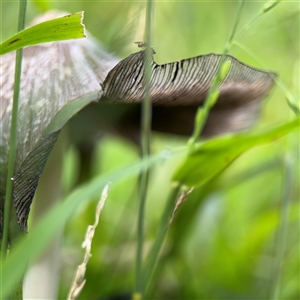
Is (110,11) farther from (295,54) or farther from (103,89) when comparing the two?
(103,89)

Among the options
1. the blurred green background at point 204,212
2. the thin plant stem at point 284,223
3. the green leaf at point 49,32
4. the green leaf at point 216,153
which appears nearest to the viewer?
the green leaf at point 49,32

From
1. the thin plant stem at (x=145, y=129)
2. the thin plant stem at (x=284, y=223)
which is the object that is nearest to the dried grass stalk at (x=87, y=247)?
the thin plant stem at (x=145, y=129)

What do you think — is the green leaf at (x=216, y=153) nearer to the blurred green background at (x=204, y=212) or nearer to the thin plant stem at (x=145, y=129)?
the thin plant stem at (x=145, y=129)

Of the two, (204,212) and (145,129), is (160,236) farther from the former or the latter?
(204,212)

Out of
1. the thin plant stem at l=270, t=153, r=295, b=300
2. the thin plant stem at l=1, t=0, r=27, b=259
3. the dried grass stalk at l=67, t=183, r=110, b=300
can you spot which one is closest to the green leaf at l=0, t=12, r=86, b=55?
the thin plant stem at l=1, t=0, r=27, b=259

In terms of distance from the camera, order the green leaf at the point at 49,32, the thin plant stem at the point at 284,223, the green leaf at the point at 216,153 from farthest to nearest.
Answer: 1. the thin plant stem at the point at 284,223
2. the green leaf at the point at 216,153
3. the green leaf at the point at 49,32

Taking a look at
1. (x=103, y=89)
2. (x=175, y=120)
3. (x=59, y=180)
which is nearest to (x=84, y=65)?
(x=103, y=89)
